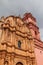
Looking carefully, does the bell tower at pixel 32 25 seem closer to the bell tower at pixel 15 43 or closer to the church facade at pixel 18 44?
the church facade at pixel 18 44

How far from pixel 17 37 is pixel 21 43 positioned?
1075 mm

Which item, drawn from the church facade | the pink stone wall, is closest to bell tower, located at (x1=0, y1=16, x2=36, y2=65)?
the church facade

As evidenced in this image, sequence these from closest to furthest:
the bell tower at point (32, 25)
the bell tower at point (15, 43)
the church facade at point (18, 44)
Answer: the bell tower at point (15, 43)
the church facade at point (18, 44)
the bell tower at point (32, 25)

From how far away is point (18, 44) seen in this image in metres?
22.2

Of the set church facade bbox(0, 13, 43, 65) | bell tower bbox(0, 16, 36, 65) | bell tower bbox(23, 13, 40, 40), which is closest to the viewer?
bell tower bbox(0, 16, 36, 65)

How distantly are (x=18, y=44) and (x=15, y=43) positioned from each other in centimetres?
65

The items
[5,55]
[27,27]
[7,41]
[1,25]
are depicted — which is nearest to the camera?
[5,55]

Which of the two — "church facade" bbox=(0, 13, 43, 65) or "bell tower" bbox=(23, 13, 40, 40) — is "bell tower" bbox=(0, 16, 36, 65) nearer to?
"church facade" bbox=(0, 13, 43, 65)

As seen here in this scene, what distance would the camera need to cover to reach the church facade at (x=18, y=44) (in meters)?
19.8

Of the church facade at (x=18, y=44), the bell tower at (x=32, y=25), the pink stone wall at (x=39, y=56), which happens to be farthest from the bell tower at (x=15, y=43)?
the bell tower at (x=32, y=25)

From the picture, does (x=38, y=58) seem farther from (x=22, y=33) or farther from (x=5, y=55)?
(x=5, y=55)

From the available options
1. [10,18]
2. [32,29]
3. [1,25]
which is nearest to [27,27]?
[32,29]

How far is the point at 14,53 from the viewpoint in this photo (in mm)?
20188

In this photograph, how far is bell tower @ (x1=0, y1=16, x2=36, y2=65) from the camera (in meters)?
19.6
